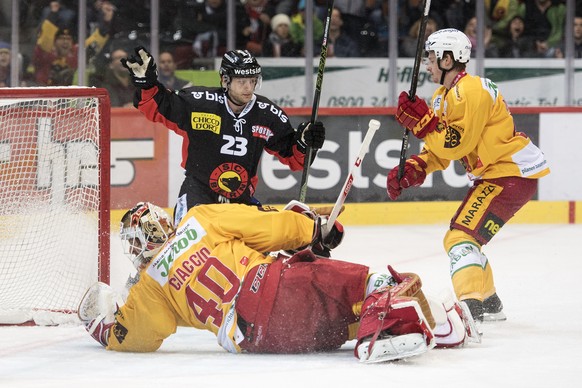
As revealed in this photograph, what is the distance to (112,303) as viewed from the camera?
13.4 feet

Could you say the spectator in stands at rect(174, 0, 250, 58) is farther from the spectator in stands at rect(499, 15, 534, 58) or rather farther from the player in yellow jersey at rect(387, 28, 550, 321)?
the player in yellow jersey at rect(387, 28, 550, 321)

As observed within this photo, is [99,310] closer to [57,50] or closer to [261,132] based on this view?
[261,132]

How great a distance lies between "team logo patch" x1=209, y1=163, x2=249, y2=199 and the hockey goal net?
444mm

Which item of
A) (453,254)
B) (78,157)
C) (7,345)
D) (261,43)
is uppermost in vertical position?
(261,43)

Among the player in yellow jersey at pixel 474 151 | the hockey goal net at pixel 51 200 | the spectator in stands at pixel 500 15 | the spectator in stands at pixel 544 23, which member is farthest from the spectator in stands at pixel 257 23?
the player in yellow jersey at pixel 474 151

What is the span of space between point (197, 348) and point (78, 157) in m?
1.15

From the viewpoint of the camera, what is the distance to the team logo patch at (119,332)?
12.7ft

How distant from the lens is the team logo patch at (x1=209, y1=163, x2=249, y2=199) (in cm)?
478

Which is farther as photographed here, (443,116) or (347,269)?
(443,116)

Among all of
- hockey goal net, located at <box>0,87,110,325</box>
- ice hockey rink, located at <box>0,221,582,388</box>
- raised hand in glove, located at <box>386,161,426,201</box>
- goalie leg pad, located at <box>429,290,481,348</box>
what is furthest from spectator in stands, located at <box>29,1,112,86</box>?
goalie leg pad, located at <box>429,290,481,348</box>

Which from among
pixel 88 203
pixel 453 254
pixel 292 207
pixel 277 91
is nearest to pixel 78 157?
pixel 88 203

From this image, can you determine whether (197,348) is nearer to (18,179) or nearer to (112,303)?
(112,303)

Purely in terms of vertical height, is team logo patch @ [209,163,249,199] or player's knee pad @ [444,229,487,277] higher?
team logo patch @ [209,163,249,199]

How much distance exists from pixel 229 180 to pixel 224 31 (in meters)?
3.25
